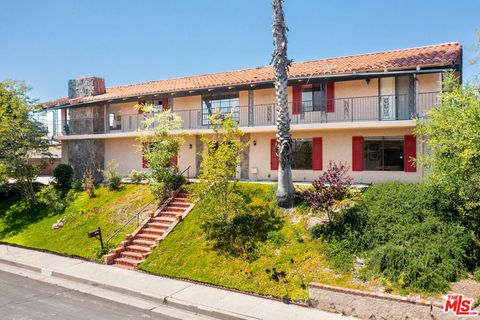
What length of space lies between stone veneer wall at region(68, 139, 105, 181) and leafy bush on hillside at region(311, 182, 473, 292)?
59.3 feet

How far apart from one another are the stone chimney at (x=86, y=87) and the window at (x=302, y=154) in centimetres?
1707

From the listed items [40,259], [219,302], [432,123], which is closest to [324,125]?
[432,123]

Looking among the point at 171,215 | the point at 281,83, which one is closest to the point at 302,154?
the point at 281,83

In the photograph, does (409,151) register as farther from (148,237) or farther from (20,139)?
(20,139)

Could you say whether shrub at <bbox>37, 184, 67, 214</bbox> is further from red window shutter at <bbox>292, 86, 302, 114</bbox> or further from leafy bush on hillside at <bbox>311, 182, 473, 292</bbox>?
leafy bush on hillside at <bbox>311, 182, 473, 292</bbox>

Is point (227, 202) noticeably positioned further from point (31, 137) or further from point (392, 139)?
point (31, 137)

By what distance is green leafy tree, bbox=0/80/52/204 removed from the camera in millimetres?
20719

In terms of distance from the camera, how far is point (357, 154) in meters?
18.1

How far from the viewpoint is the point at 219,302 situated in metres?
10.3

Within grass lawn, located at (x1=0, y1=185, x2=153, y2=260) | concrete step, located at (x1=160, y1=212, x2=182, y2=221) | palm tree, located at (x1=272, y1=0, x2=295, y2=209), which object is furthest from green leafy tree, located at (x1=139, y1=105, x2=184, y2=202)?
palm tree, located at (x1=272, y1=0, x2=295, y2=209)

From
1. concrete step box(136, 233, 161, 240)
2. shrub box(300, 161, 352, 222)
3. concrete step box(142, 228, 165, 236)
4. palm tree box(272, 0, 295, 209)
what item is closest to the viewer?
shrub box(300, 161, 352, 222)

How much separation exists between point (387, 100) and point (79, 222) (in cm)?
1672

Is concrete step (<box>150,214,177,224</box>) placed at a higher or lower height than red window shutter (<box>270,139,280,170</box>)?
lower

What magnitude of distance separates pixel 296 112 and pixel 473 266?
11626 mm
